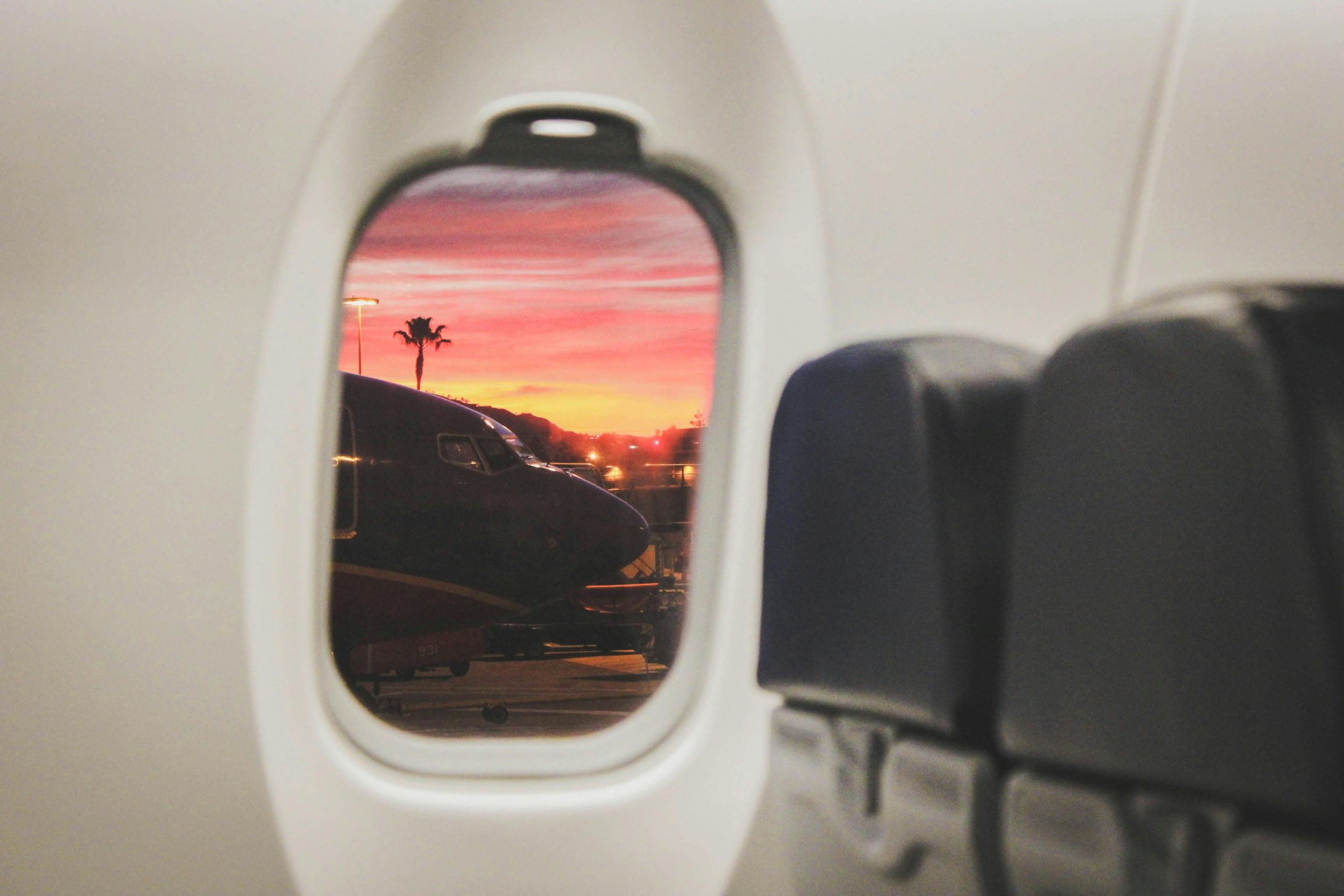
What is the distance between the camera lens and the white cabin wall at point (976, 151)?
174 centimetres

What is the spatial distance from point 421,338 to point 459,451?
5.52 feet

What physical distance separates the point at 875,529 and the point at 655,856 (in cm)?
104

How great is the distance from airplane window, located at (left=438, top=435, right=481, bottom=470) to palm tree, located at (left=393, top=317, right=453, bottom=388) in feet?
5.21

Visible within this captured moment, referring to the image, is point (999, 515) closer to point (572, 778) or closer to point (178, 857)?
point (572, 778)

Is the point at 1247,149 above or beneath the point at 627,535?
above

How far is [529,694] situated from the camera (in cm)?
293

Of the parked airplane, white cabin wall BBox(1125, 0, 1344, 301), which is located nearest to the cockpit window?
the parked airplane

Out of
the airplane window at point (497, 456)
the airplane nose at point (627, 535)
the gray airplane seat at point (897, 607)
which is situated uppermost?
the gray airplane seat at point (897, 607)

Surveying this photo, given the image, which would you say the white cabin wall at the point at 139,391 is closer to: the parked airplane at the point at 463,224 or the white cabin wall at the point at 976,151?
the parked airplane at the point at 463,224

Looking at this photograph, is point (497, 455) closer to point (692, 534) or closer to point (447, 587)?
point (447, 587)

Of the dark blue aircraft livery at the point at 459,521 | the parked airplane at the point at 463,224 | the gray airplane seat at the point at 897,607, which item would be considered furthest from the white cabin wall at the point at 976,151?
the dark blue aircraft livery at the point at 459,521

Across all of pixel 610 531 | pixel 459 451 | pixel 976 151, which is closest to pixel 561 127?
pixel 976 151

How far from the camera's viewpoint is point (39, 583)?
165cm

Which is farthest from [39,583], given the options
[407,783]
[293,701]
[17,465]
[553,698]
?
[553,698]
